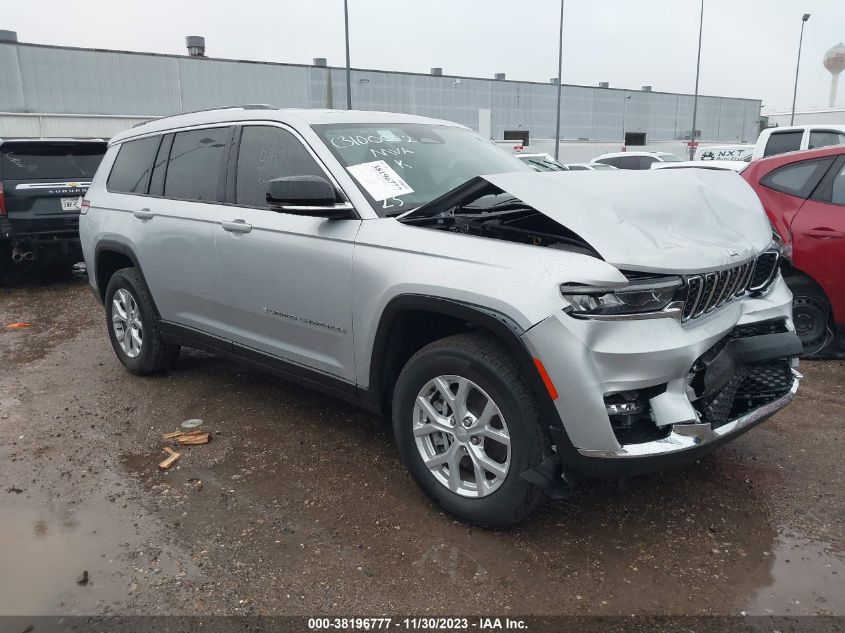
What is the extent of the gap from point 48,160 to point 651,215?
8508mm

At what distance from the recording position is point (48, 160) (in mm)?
8789

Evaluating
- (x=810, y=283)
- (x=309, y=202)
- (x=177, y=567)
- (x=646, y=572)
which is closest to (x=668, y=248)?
(x=646, y=572)

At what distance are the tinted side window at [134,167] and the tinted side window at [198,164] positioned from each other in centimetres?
31

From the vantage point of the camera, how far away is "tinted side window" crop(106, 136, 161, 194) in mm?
4914

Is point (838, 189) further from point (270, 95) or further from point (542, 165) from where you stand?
point (270, 95)

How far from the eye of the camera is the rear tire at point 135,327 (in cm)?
490

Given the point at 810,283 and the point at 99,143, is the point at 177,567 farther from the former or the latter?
the point at 99,143

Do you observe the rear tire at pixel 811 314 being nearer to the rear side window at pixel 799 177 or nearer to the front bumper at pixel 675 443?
the rear side window at pixel 799 177

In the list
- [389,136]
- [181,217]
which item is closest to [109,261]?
[181,217]

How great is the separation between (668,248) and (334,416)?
250 centimetres

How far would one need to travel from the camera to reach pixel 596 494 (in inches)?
131

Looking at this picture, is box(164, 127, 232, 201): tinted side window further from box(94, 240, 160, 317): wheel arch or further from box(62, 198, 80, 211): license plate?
box(62, 198, 80, 211): license plate

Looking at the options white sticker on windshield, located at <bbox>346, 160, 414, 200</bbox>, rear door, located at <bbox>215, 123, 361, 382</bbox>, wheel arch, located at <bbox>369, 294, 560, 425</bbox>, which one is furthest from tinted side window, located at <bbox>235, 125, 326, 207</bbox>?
wheel arch, located at <bbox>369, 294, 560, 425</bbox>

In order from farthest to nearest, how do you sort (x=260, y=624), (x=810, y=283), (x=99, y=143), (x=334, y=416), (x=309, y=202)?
(x=99, y=143), (x=810, y=283), (x=334, y=416), (x=309, y=202), (x=260, y=624)
